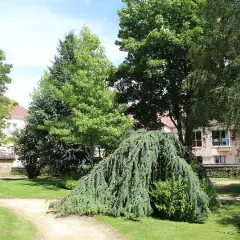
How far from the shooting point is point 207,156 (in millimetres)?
42719

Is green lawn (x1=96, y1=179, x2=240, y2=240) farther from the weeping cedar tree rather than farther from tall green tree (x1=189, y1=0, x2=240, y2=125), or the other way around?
tall green tree (x1=189, y1=0, x2=240, y2=125)

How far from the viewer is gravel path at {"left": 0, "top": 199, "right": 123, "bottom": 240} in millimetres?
8617

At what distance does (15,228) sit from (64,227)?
1.41 m

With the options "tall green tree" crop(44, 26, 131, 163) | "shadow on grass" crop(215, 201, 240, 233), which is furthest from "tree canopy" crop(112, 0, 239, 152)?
"shadow on grass" crop(215, 201, 240, 233)

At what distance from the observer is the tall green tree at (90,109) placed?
1867 centimetres

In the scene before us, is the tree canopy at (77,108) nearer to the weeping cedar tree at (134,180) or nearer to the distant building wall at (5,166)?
the weeping cedar tree at (134,180)

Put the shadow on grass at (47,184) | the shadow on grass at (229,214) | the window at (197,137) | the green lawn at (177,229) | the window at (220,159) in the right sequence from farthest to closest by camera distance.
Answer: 1. the window at (220,159)
2. the window at (197,137)
3. the shadow on grass at (47,184)
4. the shadow on grass at (229,214)
5. the green lawn at (177,229)

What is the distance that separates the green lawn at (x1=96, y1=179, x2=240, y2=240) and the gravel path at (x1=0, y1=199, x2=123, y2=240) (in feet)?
1.40

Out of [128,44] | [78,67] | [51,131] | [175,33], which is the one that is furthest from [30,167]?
[175,33]

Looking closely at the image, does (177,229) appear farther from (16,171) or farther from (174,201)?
(16,171)

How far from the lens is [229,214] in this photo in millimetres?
12031

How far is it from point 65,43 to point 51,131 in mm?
8960

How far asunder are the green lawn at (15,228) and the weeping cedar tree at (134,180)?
1.44 meters

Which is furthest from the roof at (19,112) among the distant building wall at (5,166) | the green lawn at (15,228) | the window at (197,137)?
the green lawn at (15,228)
